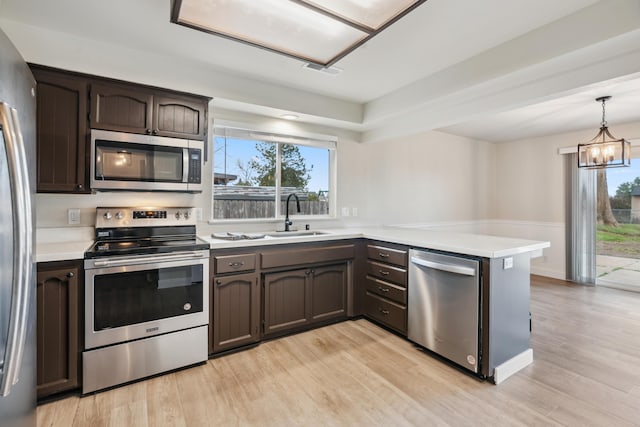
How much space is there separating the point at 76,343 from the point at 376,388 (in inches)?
78.1

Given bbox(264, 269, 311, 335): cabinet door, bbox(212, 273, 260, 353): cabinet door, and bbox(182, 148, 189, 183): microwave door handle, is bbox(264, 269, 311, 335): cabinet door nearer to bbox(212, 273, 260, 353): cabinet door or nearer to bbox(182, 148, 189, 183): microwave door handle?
bbox(212, 273, 260, 353): cabinet door

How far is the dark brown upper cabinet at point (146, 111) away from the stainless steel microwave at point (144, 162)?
63 mm

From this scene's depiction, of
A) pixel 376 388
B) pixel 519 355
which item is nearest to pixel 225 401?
pixel 376 388

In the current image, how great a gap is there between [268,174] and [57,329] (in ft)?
7.20

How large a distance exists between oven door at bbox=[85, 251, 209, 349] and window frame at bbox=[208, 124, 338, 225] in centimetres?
80

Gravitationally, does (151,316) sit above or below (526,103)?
below

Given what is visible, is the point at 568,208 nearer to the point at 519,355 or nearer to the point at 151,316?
the point at 519,355

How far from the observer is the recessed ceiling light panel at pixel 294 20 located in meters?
1.50

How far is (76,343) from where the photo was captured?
6.43 feet

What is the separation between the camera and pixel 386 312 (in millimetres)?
2979

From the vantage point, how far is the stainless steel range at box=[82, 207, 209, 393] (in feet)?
6.58

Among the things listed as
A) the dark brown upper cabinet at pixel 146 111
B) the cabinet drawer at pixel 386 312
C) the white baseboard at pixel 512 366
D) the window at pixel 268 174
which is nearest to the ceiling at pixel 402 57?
the dark brown upper cabinet at pixel 146 111

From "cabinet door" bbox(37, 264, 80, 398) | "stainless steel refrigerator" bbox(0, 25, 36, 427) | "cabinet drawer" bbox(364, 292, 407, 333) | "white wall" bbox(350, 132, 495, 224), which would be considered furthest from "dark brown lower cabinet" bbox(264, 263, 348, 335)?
"stainless steel refrigerator" bbox(0, 25, 36, 427)

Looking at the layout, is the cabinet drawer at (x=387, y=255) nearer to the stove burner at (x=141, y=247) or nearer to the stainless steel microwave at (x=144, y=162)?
the stove burner at (x=141, y=247)
